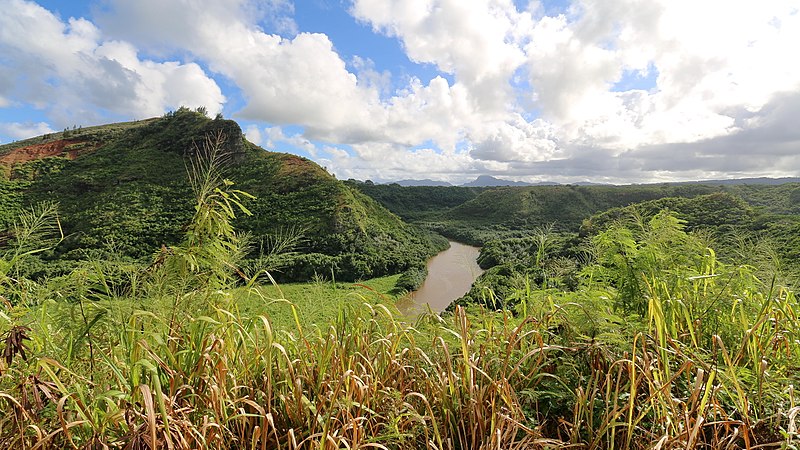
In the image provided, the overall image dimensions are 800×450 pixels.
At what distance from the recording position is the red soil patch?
4006 cm

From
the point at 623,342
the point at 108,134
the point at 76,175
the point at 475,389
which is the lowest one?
the point at 475,389

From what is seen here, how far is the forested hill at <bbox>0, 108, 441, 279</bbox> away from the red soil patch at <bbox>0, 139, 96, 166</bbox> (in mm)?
98

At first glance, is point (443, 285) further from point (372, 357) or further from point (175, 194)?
point (372, 357)

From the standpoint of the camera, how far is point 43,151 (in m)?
43.1

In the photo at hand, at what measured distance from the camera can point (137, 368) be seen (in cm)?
136

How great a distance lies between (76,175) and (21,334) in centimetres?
4924

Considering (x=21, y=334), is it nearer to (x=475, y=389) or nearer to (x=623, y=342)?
(x=475, y=389)

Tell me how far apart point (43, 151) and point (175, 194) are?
2517 centimetres

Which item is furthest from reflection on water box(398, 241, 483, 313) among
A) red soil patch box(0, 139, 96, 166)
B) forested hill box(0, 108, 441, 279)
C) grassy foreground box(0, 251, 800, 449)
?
red soil patch box(0, 139, 96, 166)

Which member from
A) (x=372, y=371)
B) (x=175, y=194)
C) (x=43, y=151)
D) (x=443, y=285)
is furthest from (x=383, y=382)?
(x=43, y=151)

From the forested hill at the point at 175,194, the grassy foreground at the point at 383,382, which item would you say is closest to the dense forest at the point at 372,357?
the grassy foreground at the point at 383,382

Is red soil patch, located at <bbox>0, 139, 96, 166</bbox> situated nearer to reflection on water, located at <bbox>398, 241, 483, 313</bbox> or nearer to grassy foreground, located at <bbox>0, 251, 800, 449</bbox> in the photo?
reflection on water, located at <bbox>398, 241, 483, 313</bbox>

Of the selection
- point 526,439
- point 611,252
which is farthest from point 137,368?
point 611,252

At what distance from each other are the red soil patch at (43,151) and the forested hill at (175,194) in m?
0.10
